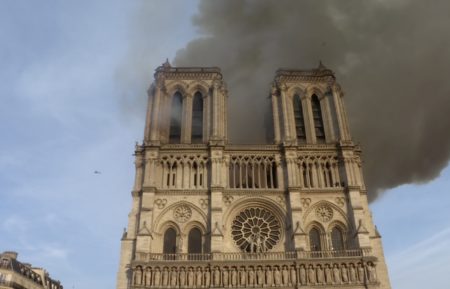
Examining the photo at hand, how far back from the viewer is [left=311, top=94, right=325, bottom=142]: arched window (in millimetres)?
40562

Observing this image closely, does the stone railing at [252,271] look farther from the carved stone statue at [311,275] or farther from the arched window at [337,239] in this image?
the arched window at [337,239]

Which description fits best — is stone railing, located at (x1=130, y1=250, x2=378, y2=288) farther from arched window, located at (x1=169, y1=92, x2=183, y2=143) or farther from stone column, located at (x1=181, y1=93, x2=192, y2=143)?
arched window, located at (x1=169, y1=92, x2=183, y2=143)

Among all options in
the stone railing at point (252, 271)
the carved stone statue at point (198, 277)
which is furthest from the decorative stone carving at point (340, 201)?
the carved stone statue at point (198, 277)

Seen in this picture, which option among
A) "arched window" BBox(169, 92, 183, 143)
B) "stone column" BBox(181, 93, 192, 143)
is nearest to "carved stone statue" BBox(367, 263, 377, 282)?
"stone column" BBox(181, 93, 192, 143)

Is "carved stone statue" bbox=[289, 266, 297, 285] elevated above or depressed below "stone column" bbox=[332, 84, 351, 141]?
below

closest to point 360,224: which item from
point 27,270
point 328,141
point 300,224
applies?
point 300,224

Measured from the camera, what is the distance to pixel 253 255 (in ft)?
105

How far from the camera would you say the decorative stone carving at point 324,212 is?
34.9m

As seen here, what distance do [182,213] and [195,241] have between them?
249 centimetres

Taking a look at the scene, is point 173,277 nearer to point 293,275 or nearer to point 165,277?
point 165,277

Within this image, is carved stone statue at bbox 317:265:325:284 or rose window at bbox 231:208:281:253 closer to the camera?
carved stone statue at bbox 317:265:325:284

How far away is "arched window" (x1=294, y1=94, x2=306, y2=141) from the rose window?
9.10 m

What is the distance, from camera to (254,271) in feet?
102

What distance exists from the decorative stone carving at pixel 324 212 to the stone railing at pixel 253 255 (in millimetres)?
3329
